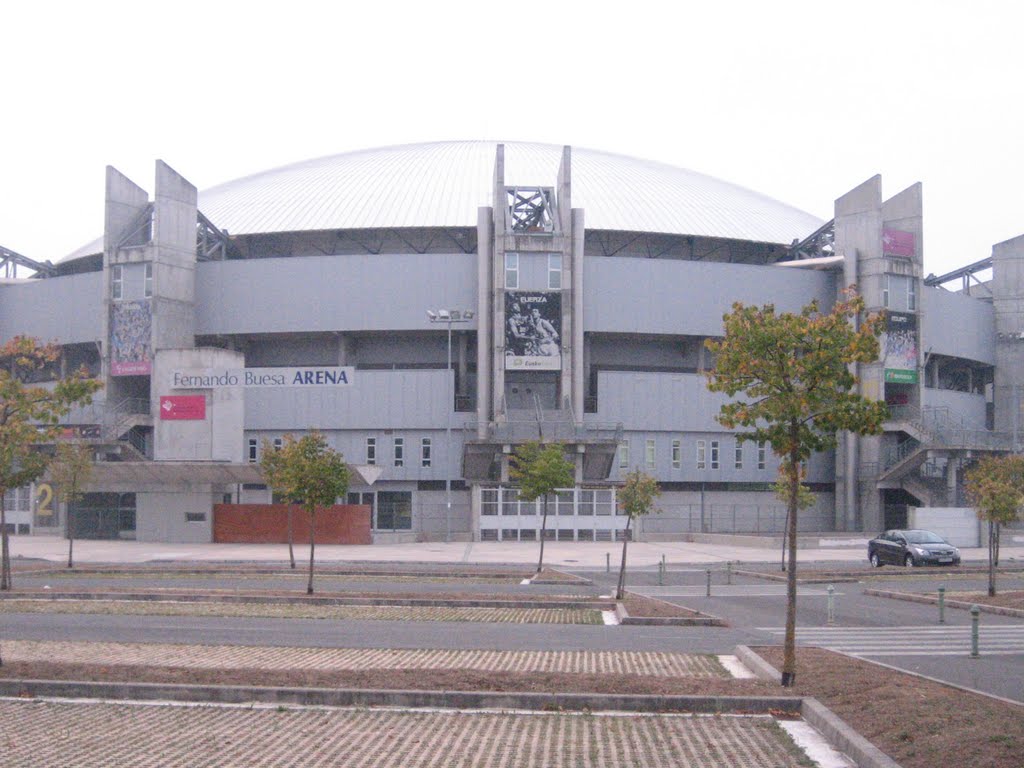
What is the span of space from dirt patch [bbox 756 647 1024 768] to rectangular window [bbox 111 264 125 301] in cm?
5694

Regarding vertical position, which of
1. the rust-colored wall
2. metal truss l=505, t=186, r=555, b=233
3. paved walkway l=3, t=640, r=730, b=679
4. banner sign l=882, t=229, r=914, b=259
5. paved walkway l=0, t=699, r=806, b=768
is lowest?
the rust-colored wall

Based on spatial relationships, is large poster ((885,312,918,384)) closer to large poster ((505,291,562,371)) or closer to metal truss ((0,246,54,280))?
large poster ((505,291,562,371))

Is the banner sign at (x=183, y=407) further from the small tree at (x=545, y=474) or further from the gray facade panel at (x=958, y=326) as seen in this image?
the gray facade panel at (x=958, y=326)

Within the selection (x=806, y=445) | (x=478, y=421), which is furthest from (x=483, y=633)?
(x=478, y=421)

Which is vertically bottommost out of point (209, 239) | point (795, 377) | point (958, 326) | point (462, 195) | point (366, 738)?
point (366, 738)

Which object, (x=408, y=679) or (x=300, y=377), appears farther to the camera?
(x=300, y=377)

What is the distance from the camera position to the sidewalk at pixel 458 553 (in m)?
45.4

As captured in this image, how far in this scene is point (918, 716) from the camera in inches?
433

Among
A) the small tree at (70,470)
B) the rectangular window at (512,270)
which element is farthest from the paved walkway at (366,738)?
the rectangular window at (512,270)

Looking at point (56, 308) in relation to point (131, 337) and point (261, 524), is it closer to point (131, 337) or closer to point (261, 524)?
point (131, 337)

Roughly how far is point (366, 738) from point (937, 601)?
20.1 metres

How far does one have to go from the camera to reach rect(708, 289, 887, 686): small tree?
13797 mm

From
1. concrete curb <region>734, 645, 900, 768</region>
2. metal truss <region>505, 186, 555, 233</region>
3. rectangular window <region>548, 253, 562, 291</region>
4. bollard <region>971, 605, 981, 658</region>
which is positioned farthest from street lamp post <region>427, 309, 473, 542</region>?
concrete curb <region>734, 645, 900, 768</region>

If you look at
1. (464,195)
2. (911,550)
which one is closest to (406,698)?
(911,550)
